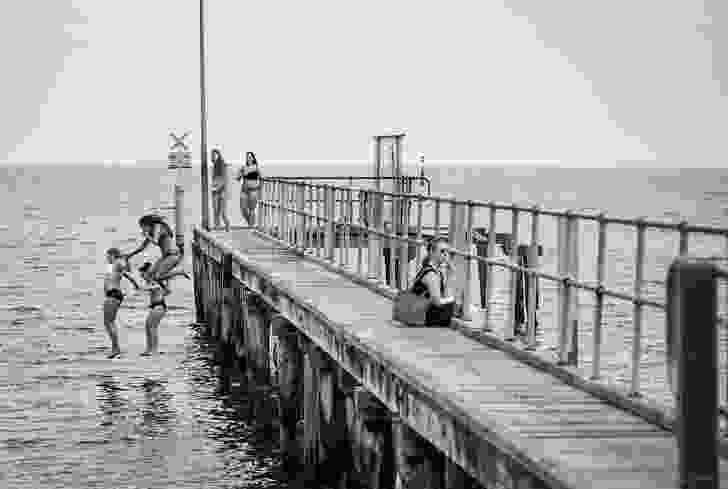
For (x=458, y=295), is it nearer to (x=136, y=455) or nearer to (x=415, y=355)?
(x=415, y=355)

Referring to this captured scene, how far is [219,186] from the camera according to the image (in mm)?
34219

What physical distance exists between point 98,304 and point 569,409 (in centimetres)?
3502

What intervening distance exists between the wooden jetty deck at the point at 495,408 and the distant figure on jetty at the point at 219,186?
18.8 meters

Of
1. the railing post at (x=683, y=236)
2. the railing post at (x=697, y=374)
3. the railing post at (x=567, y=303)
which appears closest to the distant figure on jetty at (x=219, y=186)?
the railing post at (x=567, y=303)

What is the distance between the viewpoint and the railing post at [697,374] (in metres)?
6.24

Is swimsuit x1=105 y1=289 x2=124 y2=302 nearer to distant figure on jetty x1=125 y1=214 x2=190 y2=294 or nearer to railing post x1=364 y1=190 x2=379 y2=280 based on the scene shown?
distant figure on jetty x1=125 y1=214 x2=190 y2=294

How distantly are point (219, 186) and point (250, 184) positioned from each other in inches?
58.4

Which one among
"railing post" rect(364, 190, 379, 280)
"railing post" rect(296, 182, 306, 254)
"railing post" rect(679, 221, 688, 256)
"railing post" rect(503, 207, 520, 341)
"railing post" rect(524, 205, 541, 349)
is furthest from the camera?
"railing post" rect(296, 182, 306, 254)

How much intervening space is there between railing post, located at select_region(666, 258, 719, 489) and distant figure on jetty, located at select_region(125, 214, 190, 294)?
55.8 ft

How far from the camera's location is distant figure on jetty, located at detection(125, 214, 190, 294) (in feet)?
74.5

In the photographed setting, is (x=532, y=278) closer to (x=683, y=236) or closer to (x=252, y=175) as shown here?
(x=683, y=236)

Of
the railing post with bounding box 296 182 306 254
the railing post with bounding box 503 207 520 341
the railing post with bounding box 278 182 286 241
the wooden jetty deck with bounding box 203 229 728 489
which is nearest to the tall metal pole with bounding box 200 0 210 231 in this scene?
the railing post with bounding box 278 182 286 241

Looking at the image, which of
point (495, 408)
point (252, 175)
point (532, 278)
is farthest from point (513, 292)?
point (252, 175)

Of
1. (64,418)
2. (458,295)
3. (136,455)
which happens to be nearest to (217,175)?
(64,418)
